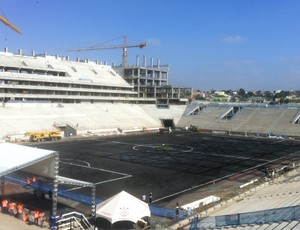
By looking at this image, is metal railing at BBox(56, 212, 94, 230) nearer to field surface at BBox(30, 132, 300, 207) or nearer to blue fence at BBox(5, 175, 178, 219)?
blue fence at BBox(5, 175, 178, 219)

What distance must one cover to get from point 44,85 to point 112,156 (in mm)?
44424

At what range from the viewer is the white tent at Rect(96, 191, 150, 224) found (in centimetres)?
2047

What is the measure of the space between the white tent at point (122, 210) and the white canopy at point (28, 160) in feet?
12.8

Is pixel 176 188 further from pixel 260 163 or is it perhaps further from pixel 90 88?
pixel 90 88

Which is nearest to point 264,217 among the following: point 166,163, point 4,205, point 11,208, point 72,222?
point 72,222

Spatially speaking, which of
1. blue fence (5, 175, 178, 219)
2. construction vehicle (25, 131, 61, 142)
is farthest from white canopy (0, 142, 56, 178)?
construction vehicle (25, 131, 61, 142)

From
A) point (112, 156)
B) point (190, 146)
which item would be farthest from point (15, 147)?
point (190, 146)

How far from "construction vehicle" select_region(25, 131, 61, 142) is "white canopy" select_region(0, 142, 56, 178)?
38562 mm

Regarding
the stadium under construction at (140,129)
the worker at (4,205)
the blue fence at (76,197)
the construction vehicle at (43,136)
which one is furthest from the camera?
the construction vehicle at (43,136)

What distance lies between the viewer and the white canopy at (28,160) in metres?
20.2

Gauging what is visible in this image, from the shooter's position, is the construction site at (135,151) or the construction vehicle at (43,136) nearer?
the construction site at (135,151)

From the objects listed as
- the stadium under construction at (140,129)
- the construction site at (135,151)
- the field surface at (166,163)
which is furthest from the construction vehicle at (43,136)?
the field surface at (166,163)

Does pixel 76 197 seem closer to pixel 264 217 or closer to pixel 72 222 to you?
pixel 72 222

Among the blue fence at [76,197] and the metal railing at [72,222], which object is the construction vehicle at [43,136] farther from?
the metal railing at [72,222]
